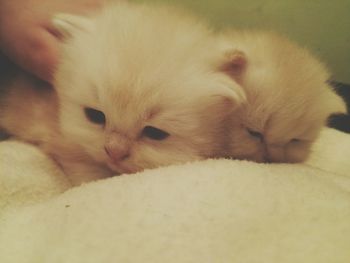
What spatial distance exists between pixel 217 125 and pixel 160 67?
20 centimetres

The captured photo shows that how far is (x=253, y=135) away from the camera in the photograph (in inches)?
43.2

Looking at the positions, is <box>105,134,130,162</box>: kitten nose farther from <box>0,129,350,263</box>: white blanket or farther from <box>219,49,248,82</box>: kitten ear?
<box>219,49,248,82</box>: kitten ear

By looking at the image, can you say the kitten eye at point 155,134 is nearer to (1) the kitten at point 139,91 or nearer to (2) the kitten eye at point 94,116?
(1) the kitten at point 139,91

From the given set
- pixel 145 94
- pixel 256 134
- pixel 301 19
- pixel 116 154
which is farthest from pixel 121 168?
pixel 301 19

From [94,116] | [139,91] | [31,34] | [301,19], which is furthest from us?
Answer: [301,19]

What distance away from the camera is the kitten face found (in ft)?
3.17

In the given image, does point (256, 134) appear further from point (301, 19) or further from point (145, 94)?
point (301, 19)

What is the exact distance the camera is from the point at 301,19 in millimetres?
1825

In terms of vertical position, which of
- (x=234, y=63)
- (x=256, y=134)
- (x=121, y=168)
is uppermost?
(x=234, y=63)

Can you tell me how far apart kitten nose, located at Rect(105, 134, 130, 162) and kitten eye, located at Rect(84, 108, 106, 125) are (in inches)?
2.9

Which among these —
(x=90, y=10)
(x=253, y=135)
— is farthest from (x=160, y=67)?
(x=90, y=10)

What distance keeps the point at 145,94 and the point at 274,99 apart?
0.33 metres

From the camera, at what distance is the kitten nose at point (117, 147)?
0.97 meters

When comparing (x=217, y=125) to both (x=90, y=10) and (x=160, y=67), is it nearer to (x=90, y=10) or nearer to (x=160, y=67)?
(x=160, y=67)
